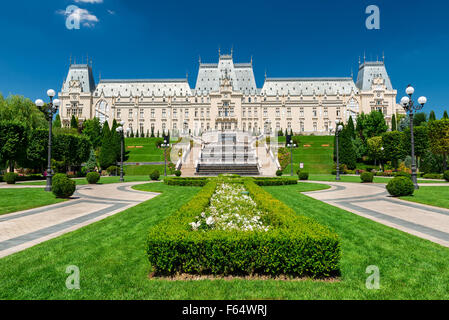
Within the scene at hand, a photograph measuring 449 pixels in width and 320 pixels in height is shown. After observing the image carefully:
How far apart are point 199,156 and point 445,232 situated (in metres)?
32.8

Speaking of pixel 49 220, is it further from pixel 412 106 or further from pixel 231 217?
pixel 412 106

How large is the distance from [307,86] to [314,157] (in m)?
57.1

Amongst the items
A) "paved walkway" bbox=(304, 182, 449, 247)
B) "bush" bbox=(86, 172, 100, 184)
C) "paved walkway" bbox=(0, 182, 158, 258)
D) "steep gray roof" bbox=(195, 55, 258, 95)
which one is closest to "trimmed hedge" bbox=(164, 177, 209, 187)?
"paved walkway" bbox=(0, 182, 158, 258)

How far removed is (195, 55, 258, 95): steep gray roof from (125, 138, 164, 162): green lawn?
1464 inches

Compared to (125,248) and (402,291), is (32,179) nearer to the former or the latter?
(125,248)

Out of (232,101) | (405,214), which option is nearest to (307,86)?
(232,101)

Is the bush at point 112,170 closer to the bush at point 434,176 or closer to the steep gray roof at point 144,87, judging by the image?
the bush at point 434,176

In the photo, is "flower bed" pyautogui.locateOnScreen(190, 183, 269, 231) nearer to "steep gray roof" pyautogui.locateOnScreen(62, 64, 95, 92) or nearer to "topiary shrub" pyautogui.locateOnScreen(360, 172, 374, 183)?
"topiary shrub" pyautogui.locateOnScreen(360, 172, 374, 183)

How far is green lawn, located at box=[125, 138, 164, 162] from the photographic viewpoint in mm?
47000

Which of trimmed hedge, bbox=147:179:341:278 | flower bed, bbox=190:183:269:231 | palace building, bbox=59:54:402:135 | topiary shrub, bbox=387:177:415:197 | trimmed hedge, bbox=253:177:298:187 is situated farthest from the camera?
palace building, bbox=59:54:402:135

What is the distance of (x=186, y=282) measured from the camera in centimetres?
434

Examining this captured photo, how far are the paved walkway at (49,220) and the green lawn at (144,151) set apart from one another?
3327cm

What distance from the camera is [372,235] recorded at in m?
7.18

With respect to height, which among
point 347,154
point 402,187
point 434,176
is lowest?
point 434,176
